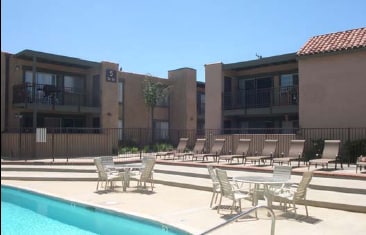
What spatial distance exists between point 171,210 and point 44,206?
165 inches

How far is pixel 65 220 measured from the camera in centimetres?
1008

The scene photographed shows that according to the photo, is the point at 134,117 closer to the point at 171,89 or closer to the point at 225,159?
the point at 171,89

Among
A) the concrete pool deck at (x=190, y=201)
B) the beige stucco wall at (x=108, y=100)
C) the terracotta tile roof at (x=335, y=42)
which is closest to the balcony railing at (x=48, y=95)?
the beige stucco wall at (x=108, y=100)

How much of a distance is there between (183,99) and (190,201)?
2197cm

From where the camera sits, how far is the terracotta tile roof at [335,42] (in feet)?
59.1

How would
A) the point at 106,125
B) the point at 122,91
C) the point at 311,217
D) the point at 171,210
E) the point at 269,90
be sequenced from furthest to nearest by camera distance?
the point at 122,91 < the point at 106,125 < the point at 269,90 < the point at 171,210 < the point at 311,217

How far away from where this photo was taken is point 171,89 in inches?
1329

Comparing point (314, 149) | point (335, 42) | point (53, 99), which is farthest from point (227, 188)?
point (53, 99)

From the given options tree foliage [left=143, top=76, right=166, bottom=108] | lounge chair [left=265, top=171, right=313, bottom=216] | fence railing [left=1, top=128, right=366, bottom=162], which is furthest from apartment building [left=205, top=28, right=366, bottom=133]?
lounge chair [left=265, top=171, right=313, bottom=216]

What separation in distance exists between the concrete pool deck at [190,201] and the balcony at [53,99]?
6399mm

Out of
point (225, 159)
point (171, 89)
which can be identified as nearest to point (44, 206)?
point (225, 159)

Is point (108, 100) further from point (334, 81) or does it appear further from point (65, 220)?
point (65, 220)

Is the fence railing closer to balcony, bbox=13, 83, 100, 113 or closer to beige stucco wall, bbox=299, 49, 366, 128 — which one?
beige stucco wall, bbox=299, 49, 366, 128

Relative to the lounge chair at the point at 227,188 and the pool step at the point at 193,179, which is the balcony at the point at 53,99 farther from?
the lounge chair at the point at 227,188
